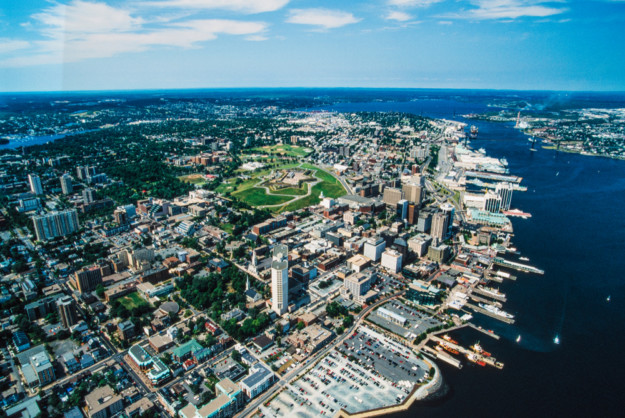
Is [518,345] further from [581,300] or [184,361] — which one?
[184,361]

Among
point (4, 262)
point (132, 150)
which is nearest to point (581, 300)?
point (4, 262)

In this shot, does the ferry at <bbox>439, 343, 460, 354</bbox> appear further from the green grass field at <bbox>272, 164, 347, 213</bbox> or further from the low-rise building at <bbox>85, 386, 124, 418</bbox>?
the green grass field at <bbox>272, 164, 347, 213</bbox>

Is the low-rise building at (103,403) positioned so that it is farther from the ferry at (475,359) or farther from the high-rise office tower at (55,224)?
the high-rise office tower at (55,224)

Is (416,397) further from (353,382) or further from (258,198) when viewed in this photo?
(258,198)

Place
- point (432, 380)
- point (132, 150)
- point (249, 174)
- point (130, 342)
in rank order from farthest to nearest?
point (132, 150) < point (249, 174) < point (130, 342) < point (432, 380)

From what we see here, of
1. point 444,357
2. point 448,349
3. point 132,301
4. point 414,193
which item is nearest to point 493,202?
point 414,193
